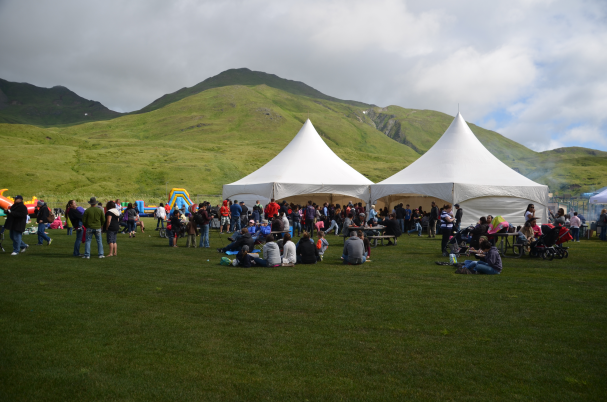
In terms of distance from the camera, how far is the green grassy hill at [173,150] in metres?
59.5

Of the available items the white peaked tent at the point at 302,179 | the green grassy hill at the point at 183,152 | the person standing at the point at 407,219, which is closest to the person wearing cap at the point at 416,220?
the person standing at the point at 407,219

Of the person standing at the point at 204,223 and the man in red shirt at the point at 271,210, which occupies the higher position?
the man in red shirt at the point at 271,210

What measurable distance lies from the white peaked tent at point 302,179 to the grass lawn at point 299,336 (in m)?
13.7

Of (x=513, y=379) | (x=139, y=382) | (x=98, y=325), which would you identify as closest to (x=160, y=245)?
(x=98, y=325)

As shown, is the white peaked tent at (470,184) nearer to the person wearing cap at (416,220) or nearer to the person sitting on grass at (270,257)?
the person wearing cap at (416,220)

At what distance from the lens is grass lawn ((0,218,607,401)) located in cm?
389

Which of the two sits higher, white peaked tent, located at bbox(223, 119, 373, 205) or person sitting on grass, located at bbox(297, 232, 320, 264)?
white peaked tent, located at bbox(223, 119, 373, 205)

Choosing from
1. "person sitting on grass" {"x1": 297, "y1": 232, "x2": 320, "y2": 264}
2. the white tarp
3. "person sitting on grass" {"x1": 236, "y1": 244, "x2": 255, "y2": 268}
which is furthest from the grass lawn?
the white tarp

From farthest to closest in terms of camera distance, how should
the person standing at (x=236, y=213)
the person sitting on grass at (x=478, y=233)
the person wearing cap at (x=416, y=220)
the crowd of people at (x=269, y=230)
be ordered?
the person wearing cap at (x=416, y=220)
the person standing at (x=236, y=213)
the person sitting on grass at (x=478, y=233)
the crowd of people at (x=269, y=230)

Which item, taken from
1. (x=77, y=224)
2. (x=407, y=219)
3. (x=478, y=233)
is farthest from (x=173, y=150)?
(x=478, y=233)

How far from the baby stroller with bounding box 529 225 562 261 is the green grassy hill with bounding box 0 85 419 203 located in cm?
1313

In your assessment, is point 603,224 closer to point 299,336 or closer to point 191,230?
point 191,230

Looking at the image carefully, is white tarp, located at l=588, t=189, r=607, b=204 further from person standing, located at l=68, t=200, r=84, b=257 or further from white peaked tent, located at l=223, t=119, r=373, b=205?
person standing, located at l=68, t=200, r=84, b=257

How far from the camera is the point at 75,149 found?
257 feet
